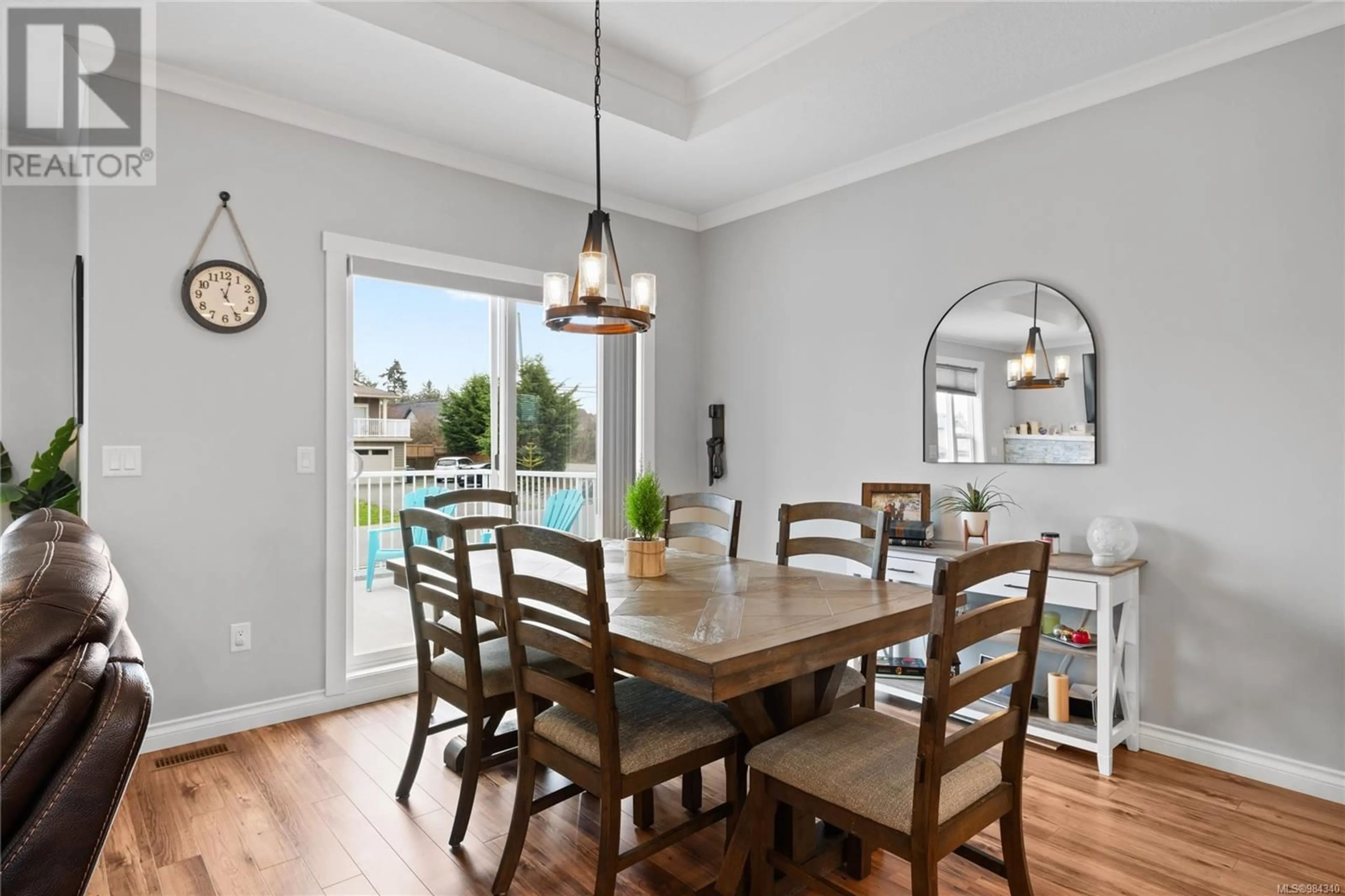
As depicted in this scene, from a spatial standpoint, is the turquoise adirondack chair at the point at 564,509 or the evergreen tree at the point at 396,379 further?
the turquoise adirondack chair at the point at 564,509

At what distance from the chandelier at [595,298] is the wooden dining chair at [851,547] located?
3.10 ft

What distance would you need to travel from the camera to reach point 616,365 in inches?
176

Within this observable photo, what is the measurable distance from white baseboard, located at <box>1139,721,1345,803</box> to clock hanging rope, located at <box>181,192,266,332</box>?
13.5ft

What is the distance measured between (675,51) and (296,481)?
8.43 feet

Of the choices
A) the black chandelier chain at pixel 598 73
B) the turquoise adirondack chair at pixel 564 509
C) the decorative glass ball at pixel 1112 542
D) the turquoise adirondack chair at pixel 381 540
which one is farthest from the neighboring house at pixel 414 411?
the decorative glass ball at pixel 1112 542

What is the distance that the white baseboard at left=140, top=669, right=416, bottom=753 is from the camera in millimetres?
2959

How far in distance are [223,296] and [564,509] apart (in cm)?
204

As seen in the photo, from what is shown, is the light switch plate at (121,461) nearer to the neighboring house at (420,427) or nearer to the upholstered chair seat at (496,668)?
the neighboring house at (420,427)

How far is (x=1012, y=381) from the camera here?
131 inches

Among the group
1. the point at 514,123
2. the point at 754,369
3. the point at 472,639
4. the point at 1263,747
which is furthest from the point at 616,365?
the point at 1263,747

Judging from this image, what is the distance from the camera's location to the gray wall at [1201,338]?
101 inches

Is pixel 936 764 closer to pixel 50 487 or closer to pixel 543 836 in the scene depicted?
pixel 543 836

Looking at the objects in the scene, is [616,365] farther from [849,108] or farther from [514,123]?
[849,108]

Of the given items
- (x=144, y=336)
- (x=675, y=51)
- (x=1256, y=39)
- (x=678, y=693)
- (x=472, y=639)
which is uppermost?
(x=675, y=51)
